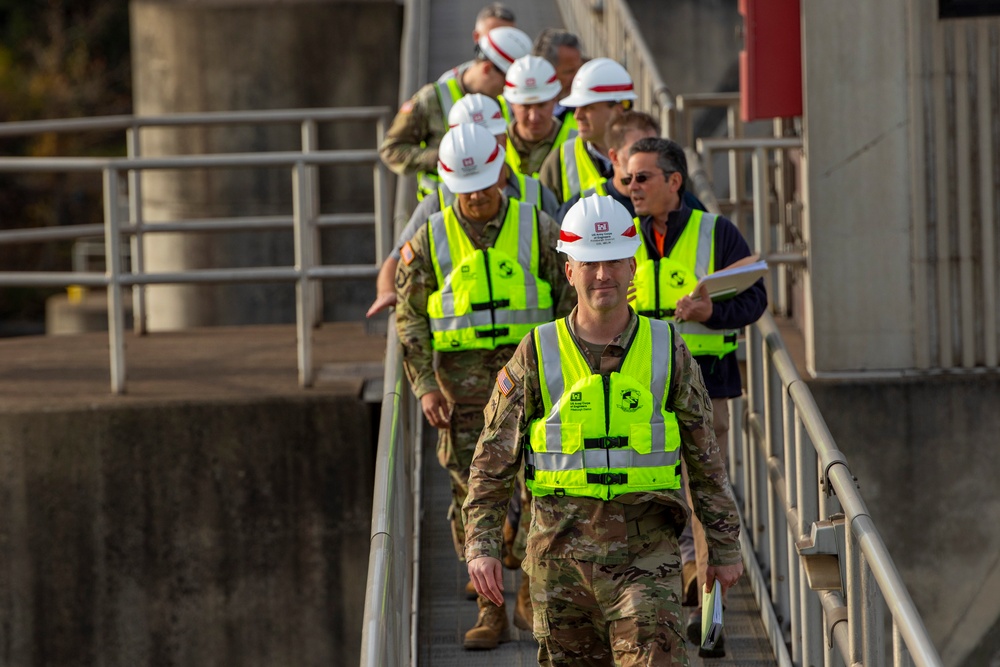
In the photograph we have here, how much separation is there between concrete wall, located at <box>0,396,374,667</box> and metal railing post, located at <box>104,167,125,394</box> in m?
0.38

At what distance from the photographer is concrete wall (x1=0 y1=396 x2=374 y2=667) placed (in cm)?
902

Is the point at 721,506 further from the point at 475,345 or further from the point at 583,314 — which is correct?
the point at 475,345

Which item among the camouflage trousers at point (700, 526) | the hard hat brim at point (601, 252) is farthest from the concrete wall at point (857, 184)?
the hard hat brim at point (601, 252)

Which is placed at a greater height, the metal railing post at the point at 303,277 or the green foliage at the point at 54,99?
the green foliage at the point at 54,99

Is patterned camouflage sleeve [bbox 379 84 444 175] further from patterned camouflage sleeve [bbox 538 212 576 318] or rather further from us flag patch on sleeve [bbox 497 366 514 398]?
us flag patch on sleeve [bbox 497 366 514 398]

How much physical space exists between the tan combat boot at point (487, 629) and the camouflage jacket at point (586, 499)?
1498mm

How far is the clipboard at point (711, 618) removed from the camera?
244 inches

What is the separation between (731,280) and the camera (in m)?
6.22

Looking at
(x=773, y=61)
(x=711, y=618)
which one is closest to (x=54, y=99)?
(x=773, y=61)

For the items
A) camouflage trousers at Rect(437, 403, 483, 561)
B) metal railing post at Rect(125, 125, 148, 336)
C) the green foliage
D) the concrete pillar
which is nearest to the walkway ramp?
camouflage trousers at Rect(437, 403, 483, 561)

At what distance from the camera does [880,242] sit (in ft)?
29.0

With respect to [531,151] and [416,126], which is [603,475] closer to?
[531,151]

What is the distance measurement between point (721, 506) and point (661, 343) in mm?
556

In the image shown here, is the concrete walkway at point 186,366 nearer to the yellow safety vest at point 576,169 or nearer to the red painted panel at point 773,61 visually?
the yellow safety vest at point 576,169
